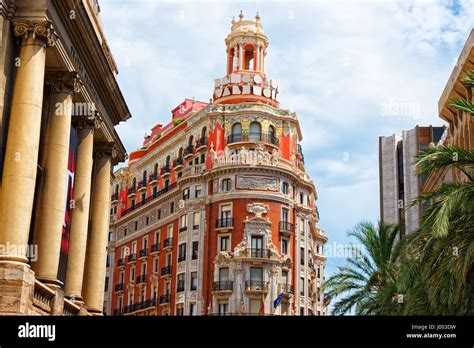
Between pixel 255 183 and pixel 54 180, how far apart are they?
52.8 metres

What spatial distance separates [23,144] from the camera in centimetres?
2344

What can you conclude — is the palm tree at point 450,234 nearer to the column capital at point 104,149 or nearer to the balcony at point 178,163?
the column capital at point 104,149

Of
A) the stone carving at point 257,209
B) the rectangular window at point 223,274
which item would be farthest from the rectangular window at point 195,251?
the stone carving at point 257,209

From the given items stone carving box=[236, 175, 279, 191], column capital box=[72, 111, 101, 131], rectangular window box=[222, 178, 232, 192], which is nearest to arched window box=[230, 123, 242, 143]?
rectangular window box=[222, 178, 232, 192]

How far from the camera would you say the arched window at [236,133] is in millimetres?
81375

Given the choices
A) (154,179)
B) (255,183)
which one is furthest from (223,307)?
(154,179)

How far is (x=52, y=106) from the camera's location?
1102 inches

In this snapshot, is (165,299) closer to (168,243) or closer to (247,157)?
(168,243)

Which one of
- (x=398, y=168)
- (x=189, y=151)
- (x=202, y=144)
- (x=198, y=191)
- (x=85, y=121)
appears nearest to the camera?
(x=85, y=121)

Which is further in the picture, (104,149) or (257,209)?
(257,209)

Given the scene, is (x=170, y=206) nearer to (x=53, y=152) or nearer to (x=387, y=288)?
(x=387, y=288)

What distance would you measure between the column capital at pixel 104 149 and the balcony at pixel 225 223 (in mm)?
42847
